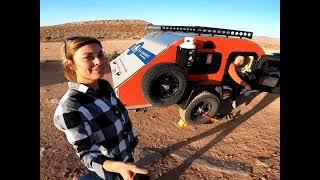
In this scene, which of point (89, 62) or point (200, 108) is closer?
point (89, 62)

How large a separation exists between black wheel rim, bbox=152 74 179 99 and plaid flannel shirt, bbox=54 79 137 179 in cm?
324

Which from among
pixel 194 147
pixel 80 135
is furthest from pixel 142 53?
pixel 80 135

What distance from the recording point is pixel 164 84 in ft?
18.0

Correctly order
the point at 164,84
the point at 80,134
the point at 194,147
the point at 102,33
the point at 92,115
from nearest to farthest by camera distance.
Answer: the point at 80,134 → the point at 92,115 → the point at 194,147 → the point at 164,84 → the point at 102,33

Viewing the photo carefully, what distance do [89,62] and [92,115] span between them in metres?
0.35

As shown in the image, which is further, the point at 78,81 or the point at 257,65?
the point at 257,65

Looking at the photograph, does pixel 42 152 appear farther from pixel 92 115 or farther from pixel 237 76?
pixel 237 76

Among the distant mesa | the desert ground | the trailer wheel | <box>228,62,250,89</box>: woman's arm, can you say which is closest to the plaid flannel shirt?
the desert ground

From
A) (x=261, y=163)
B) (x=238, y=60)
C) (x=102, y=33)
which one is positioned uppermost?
(x=102, y=33)

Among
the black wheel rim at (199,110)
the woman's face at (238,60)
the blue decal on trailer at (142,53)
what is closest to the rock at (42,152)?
the blue decal on trailer at (142,53)

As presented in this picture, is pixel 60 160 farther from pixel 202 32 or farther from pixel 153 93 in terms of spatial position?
pixel 202 32
